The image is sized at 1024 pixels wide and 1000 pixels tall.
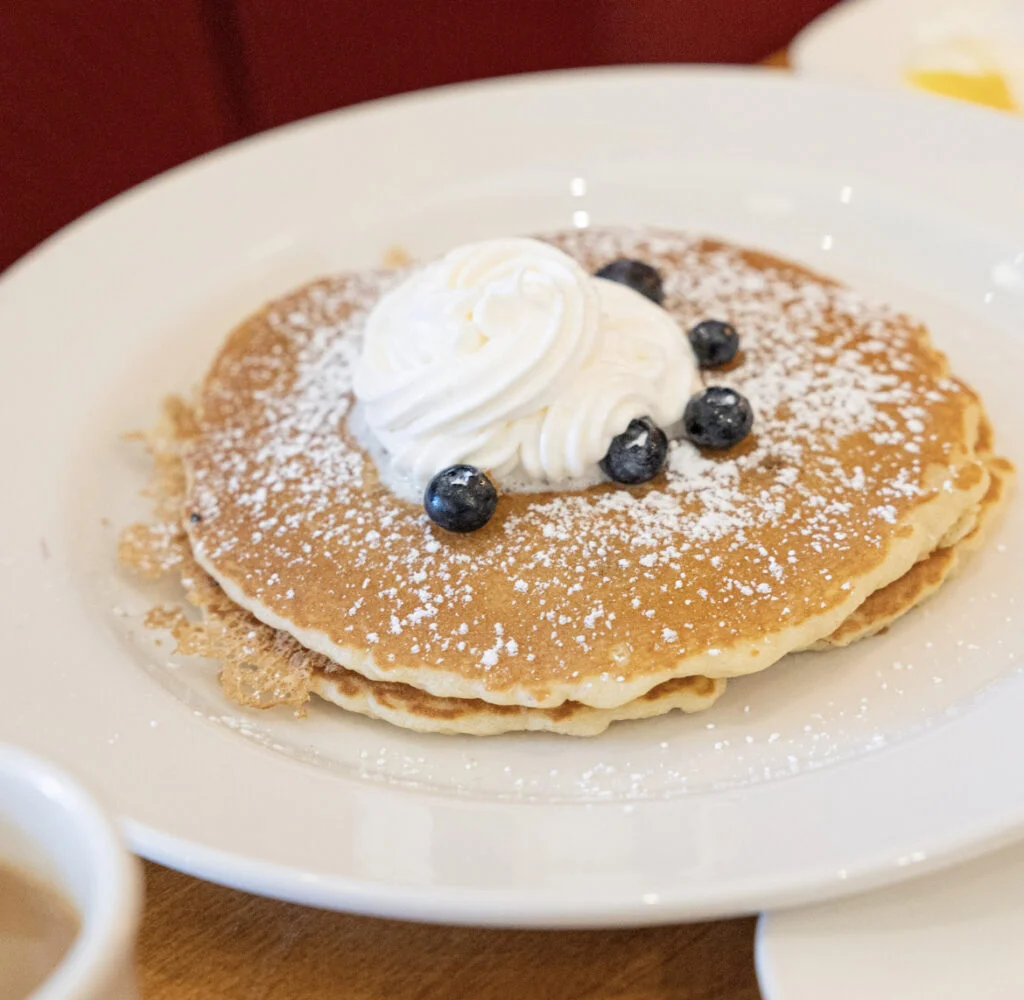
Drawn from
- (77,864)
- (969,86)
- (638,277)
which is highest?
(77,864)

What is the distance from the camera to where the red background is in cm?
192

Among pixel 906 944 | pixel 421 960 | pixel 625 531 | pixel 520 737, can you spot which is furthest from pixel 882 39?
pixel 421 960

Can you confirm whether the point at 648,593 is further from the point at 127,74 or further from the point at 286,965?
the point at 127,74

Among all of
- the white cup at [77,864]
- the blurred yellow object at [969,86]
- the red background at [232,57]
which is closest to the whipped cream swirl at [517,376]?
the white cup at [77,864]

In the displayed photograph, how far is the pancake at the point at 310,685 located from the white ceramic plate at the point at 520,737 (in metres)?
0.03

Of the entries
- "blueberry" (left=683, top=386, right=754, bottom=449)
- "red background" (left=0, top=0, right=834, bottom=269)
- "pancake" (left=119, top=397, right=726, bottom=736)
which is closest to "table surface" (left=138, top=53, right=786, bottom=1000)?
"pancake" (left=119, top=397, right=726, bottom=736)

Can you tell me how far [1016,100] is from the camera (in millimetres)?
2318

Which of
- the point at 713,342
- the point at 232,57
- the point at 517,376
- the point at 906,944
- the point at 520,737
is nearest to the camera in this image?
the point at 906,944

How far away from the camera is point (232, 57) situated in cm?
229

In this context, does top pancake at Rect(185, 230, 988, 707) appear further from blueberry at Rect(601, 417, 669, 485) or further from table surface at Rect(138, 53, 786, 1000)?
table surface at Rect(138, 53, 786, 1000)

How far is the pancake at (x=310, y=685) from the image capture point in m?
1.12

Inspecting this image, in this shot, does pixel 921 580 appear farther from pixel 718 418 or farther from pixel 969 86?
pixel 969 86

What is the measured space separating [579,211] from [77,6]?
98cm

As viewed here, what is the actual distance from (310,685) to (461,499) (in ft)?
0.88
